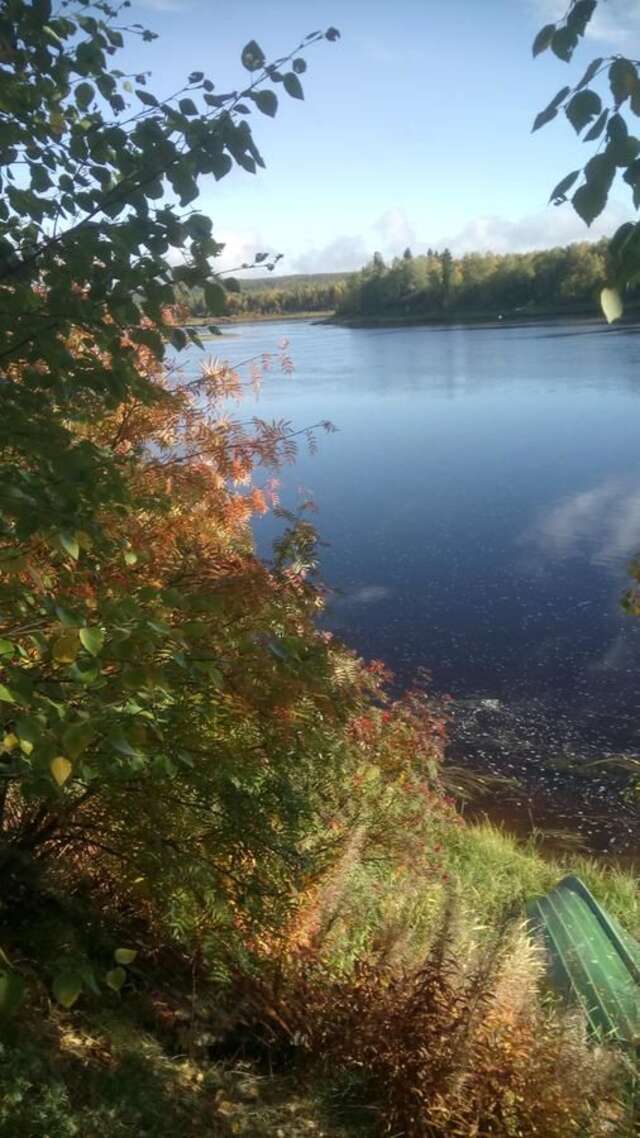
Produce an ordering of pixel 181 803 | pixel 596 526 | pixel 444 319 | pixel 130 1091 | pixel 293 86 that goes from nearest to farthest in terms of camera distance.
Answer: pixel 293 86 < pixel 130 1091 < pixel 181 803 < pixel 596 526 < pixel 444 319

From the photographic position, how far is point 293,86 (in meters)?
2.60

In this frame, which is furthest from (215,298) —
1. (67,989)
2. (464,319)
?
(464,319)

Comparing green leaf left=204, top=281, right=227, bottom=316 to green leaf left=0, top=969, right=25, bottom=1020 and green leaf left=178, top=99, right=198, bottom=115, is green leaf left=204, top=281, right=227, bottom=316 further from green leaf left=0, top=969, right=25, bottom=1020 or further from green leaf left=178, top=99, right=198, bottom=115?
green leaf left=0, top=969, right=25, bottom=1020

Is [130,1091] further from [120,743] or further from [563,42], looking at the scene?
[563,42]

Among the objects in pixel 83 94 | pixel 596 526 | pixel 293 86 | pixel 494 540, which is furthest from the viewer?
pixel 596 526

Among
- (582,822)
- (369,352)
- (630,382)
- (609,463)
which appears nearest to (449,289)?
(369,352)

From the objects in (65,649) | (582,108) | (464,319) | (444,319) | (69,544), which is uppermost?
(444,319)

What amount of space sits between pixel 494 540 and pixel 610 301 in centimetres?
1602

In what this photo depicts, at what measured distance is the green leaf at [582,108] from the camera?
163cm

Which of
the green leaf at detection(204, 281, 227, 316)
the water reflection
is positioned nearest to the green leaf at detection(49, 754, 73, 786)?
the green leaf at detection(204, 281, 227, 316)

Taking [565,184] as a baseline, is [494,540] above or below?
below

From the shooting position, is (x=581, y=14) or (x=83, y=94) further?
(x=83, y=94)

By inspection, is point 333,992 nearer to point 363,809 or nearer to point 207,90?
point 363,809

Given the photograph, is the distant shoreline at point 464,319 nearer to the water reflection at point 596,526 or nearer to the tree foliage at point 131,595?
the water reflection at point 596,526
